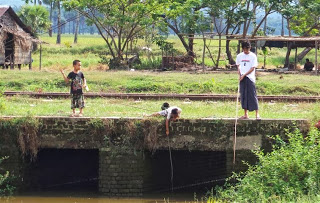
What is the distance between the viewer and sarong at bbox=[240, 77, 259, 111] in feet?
47.3

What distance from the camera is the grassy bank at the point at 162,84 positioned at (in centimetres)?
2380

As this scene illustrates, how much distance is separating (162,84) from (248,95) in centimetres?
1011

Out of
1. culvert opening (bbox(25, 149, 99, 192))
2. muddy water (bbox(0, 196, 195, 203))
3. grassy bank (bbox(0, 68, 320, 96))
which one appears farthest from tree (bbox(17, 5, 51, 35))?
muddy water (bbox(0, 196, 195, 203))

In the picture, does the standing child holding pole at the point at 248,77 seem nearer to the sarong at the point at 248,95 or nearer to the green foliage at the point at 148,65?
the sarong at the point at 248,95

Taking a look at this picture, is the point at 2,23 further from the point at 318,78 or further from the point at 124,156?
the point at 124,156

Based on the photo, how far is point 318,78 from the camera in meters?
26.9

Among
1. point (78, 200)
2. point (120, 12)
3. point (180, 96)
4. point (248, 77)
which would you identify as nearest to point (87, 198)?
point (78, 200)

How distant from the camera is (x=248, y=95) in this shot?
47.5ft

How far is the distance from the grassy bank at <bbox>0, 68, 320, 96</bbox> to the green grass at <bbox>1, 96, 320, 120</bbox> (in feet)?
12.6

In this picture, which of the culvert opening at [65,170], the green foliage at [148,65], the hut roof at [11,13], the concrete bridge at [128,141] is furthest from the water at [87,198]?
the hut roof at [11,13]

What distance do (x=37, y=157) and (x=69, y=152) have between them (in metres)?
0.97

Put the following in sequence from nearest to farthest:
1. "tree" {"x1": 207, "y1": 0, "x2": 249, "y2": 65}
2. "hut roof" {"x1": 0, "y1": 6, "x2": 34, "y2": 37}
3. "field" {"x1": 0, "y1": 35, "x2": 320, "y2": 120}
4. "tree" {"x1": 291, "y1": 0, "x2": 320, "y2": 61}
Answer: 1. "field" {"x1": 0, "y1": 35, "x2": 320, "y2": 120}
2. "tree" {"x1": 207, "y1": 0, "x2": 249, "y2": 65}
3. "tree" {"x1": 291, "y1": 0, "x2": 320, "y2": 61}
4. "hut roof" {"x1": 0, "y1": 6, "x2": 34, "y2": 37}

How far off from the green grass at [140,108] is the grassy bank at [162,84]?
3.83 m

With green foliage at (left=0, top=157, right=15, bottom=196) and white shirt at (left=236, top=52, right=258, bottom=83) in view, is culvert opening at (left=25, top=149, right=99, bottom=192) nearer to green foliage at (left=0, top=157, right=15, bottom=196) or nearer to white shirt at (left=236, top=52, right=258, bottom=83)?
green foliage at (left=0, top=157, right=15, bottom=196)
